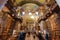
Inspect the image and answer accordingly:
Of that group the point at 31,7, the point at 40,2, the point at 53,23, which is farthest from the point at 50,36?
the point at 31,7

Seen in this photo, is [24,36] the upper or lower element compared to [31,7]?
lower

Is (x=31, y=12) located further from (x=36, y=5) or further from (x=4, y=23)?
(x=4, y=23)

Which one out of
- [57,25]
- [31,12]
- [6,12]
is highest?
[31,12]

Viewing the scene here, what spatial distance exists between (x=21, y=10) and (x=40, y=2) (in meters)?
1.53

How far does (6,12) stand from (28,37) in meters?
1.62

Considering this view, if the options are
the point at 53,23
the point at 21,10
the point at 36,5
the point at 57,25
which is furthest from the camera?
the point at 36,5

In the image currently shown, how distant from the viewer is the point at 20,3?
10.7 m

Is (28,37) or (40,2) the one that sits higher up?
(40,2)

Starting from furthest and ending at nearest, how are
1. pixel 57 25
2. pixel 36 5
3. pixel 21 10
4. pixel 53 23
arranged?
pixel 36 5, pixel 21 10, pixel 53 23, pixel 57 25

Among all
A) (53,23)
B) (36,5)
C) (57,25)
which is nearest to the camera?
(57,25)

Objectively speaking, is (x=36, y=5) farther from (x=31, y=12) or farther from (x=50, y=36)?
(x=50, y=36)

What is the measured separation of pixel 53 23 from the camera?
23.3 ft

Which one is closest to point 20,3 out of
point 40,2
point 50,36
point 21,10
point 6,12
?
point 21,10

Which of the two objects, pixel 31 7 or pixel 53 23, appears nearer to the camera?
pixel 53 23
